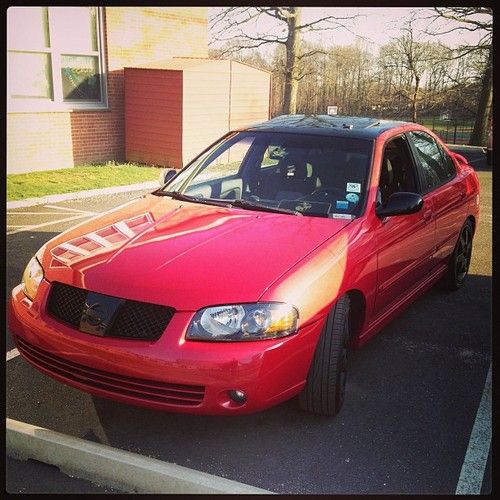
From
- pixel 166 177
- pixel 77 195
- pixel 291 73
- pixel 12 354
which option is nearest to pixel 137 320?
pixel 12 354

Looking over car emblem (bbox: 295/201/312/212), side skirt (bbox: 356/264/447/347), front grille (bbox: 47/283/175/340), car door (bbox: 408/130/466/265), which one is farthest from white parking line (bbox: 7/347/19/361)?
car door (bbox: 408/130/466/265)

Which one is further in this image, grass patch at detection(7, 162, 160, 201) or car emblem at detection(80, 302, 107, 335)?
grass patch at detection(7, 162, 160, 201)

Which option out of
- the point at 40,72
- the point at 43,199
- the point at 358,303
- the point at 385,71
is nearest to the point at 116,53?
the point at 40,72

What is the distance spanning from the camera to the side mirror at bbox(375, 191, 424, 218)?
3.61 metres

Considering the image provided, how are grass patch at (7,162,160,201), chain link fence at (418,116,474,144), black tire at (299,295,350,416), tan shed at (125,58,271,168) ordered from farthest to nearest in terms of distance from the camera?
chain link fence at (418,116,474,144), tan shed at (125,58,271,168), grass patch at (7,162,160,201), black tire at (299,295,350,416)

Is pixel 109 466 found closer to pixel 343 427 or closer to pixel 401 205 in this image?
pixel 343 427

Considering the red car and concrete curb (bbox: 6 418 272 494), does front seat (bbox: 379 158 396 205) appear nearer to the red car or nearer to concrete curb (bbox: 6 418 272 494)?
the red car

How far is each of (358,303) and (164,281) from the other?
1246mm

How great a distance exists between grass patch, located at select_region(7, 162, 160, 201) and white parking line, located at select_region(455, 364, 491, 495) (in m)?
7.46

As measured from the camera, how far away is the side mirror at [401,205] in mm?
3605

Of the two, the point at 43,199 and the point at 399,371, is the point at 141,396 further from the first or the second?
the point at 43,199

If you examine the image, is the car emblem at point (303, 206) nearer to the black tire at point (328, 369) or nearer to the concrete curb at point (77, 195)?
the black tire at point (328, 369)

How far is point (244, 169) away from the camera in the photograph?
4258mm

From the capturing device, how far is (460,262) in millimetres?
5285
